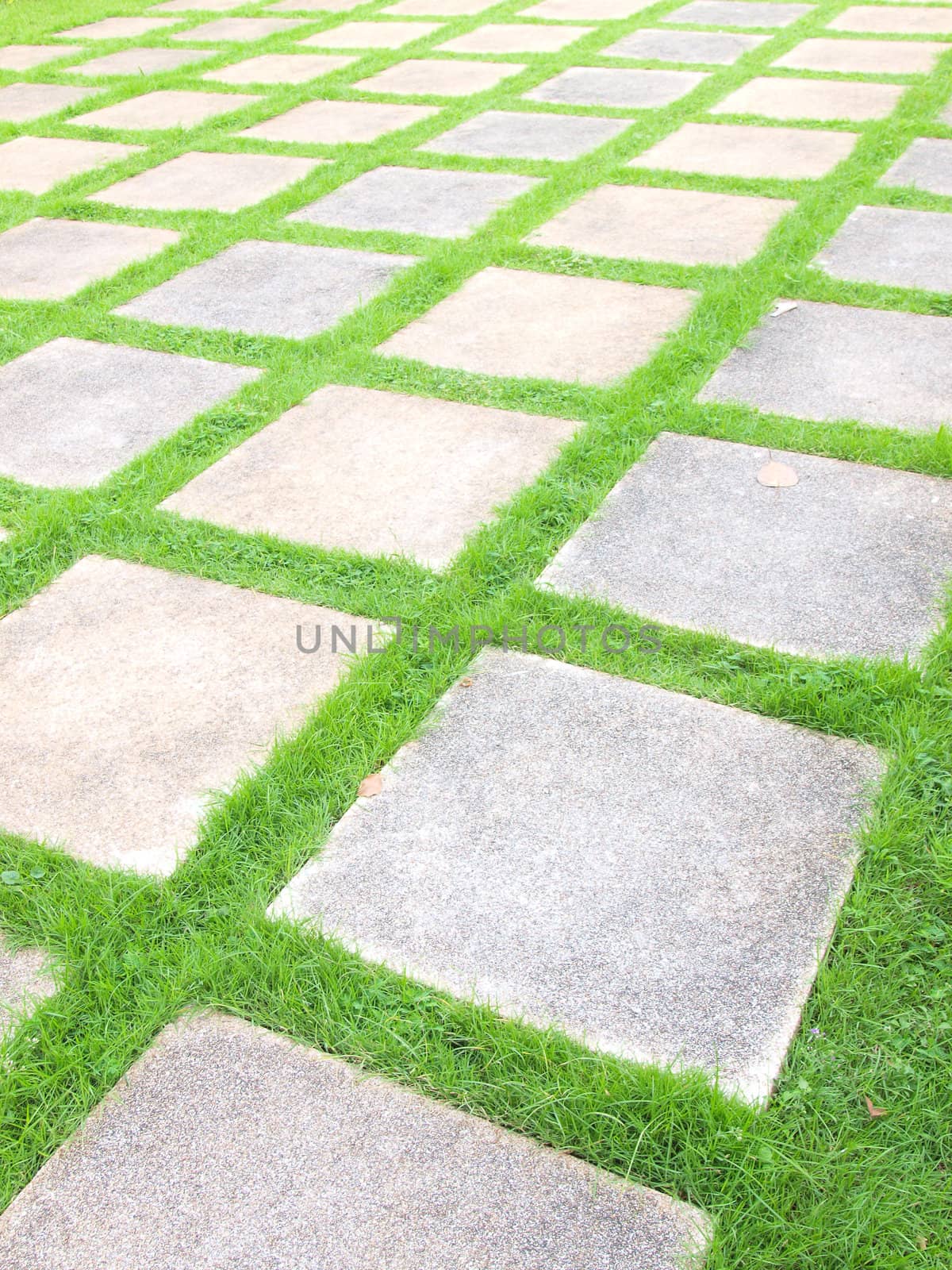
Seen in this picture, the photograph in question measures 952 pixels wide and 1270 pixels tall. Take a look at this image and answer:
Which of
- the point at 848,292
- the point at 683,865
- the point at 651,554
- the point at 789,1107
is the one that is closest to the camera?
the point at 789,1107

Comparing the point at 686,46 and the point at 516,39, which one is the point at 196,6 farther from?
the point at 686,46

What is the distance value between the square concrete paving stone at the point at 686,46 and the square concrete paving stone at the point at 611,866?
6.84 m

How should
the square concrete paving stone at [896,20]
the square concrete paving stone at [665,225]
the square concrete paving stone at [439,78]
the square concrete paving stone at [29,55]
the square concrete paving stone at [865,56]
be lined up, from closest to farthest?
the square concrete paving stone at [665,225] → the square concrete paving stone at [865,56] → the square concrete paving stone at [439,78] → the square concrete paving stone at [896,20] → the square concrete paving stone at [29,55]

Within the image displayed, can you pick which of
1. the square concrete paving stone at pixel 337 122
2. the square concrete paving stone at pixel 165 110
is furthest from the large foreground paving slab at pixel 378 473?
the square concrete paving stone at pixel 165 110

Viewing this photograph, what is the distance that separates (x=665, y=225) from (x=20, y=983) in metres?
4.34

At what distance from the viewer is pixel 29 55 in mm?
9125

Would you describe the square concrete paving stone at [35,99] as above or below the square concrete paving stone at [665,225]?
above

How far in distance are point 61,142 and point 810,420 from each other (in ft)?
17.9

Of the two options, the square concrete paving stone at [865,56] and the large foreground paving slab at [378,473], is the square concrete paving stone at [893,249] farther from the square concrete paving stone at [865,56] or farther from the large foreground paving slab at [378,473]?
the square concrete paving stone at [865,56]

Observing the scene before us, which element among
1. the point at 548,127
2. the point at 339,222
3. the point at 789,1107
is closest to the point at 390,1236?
the point at 789,1107

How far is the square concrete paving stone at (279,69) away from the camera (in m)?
7.87

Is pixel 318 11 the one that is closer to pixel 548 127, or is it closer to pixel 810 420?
pixel 548 127

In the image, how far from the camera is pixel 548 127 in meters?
6.52

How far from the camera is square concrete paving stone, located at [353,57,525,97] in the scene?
7422 mm
